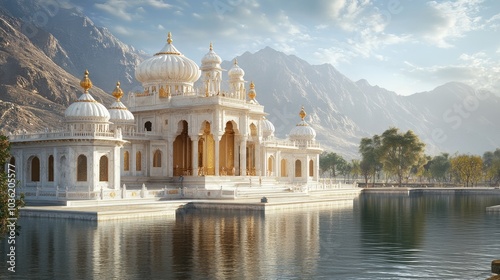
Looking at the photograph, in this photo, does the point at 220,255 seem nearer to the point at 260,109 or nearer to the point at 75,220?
the point at 75,220

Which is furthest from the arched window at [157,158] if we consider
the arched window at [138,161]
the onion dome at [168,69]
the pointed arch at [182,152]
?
the onion dome at [168,69]

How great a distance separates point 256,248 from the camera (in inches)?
856

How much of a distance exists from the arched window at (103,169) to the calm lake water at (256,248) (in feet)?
30.7

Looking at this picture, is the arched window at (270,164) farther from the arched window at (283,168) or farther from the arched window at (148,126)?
the arched window at (148,126)

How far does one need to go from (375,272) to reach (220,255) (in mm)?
5206

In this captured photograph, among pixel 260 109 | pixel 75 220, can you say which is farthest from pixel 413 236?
pixel 260 109

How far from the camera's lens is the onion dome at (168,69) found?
181 ft

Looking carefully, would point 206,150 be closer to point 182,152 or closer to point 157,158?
point 182,152

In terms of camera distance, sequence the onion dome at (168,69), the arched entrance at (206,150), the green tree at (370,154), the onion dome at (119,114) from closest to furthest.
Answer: the onion dome at (119,114)
the arched entrance at (206,150)
the onion dome at (168,69)
the green tree at (370,154)

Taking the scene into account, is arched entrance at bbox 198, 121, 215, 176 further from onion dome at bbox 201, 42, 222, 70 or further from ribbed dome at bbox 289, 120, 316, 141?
ribbed dome at bbox 289, 120, 316, 141

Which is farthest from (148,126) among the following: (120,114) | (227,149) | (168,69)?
(227,149)

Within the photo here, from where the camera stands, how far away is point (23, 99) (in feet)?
383

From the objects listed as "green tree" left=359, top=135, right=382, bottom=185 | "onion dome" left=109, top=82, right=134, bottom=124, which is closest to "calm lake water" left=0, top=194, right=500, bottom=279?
"onion dome" left=109, top=82, right=134, bottom=124

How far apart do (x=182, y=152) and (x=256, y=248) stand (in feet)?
107
